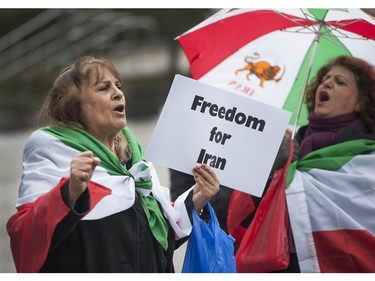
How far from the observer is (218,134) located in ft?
17.2

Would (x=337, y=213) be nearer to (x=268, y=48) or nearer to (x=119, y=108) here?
(x=268, y=48)

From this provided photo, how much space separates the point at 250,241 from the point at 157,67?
1066 cm

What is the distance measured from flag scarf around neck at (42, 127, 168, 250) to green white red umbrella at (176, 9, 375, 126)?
137 cm

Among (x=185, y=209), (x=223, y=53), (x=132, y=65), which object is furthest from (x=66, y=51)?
(x=185, y=209)

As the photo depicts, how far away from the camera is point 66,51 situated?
15.3 meters

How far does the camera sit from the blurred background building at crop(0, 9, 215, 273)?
13.9 meters

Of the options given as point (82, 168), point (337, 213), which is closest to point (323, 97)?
point (337, 213)

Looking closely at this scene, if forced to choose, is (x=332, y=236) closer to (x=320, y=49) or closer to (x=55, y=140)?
(x=320, y=49)

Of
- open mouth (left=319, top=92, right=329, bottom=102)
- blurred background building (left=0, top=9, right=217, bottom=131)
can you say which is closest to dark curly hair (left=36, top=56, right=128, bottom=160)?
open mouth (left=319, top=92, right=329, bottom=102)

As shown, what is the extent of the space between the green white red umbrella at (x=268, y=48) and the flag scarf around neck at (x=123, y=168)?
1371mm

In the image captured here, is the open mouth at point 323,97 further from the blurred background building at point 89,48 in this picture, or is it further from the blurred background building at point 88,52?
the blurred background building at point 89,48

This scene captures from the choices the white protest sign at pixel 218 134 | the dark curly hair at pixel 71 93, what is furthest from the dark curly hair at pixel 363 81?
the dark curly hair at pixel 71 93

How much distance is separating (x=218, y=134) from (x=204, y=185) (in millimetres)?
278

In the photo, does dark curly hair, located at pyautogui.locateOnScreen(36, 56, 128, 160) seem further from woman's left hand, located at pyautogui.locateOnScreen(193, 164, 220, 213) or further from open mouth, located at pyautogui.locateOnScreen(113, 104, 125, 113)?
woman's left hand, located at pyautogui.locateOnScreen(193, 164, 220, 213)
